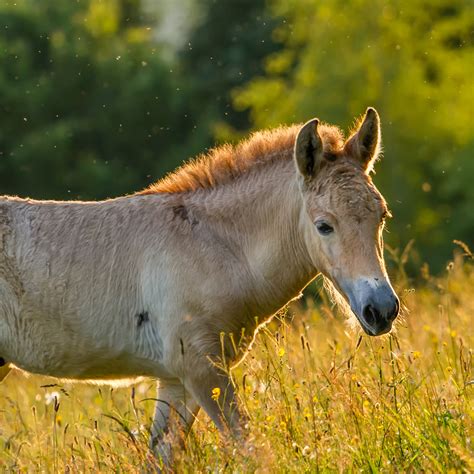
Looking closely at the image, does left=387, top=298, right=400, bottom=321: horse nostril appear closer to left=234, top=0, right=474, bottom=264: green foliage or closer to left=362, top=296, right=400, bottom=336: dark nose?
left=362, top=296, right=400, bottom=336: dark nose

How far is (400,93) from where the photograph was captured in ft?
101

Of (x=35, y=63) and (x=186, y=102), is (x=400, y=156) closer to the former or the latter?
(x=186, y=102)

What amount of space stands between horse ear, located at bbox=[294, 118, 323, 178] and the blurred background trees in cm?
1785

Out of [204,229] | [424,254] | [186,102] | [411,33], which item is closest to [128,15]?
[186,102]

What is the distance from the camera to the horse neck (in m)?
6.11

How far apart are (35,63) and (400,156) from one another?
14.4 metres

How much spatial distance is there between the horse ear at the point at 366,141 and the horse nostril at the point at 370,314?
3.53ft

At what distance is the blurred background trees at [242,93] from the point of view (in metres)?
30.4

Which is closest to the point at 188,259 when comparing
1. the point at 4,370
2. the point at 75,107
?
the point at 4,370

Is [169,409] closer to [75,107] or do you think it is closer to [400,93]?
[400,93]

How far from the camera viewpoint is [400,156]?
30719 mm

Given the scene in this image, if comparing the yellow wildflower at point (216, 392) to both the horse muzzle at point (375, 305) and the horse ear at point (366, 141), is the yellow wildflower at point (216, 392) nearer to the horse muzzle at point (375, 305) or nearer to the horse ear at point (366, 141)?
the horse muzzle at point (375, 305)

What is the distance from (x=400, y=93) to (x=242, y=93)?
6076 mm

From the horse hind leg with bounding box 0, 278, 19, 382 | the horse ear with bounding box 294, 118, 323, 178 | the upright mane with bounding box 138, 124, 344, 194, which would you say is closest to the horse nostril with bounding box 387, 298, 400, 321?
the horse ear with bounding box 294, 118, 323, 178
